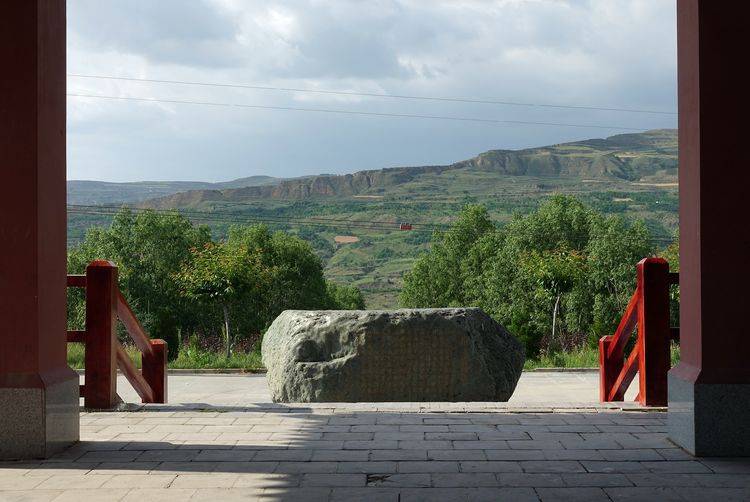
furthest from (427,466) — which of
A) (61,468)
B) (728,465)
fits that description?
(61,468)

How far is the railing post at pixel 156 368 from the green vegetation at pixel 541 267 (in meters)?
21.3

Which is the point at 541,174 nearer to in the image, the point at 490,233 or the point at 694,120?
the point at 490,233

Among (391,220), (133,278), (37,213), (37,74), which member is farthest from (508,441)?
(391,220)

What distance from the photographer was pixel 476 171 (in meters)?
130

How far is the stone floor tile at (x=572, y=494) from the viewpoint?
411 cm

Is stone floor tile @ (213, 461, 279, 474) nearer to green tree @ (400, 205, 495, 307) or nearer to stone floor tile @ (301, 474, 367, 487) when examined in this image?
stone floor tile @ (301, 474, 367, 487)

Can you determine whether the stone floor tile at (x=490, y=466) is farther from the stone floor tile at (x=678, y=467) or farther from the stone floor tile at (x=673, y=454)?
the stone floor tile at (x=673, y=454)

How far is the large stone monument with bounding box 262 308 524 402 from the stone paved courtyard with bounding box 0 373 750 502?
7.33 feet

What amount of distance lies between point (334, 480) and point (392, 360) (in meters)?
4.61

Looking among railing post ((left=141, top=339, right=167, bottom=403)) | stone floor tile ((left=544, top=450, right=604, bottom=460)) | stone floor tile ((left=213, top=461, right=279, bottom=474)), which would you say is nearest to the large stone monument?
railing post ((left=141, top=339, right=167, bottom=403))

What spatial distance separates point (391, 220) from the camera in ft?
332

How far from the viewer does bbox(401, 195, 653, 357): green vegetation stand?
38275 millimetres

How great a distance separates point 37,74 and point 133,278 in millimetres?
49427

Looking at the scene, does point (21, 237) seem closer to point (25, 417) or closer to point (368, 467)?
point (25, 417)
